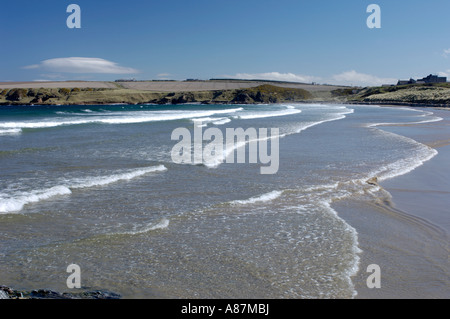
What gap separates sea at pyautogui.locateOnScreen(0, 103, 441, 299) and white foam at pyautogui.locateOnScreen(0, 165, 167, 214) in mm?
24

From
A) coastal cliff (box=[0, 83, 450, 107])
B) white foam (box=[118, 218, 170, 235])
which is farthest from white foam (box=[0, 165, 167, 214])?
coastal cliff (box=[0, 83, 450, 107])

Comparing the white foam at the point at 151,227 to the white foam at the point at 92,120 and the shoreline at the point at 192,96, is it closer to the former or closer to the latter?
the white foam at the point at 92,120

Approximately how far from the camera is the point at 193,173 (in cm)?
1114

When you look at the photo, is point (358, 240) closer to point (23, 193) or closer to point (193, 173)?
point (193, 173)

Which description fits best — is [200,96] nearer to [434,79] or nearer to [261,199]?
[434,79]

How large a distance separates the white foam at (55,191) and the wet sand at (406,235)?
5777 mm

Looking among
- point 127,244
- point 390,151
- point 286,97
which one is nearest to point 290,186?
point 127,244

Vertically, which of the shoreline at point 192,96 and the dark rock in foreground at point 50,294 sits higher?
the shoreline at point 192,96

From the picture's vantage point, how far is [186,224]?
22.4 feet

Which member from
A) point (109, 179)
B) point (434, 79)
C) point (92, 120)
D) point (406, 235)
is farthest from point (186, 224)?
point (434, 79)

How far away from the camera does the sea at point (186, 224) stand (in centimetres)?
468

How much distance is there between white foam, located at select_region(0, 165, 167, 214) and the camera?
7671 mm

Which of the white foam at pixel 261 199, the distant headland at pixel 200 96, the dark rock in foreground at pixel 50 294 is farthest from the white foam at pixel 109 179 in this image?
the distant headland at pixel 200 96

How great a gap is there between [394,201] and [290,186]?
7.86ft
